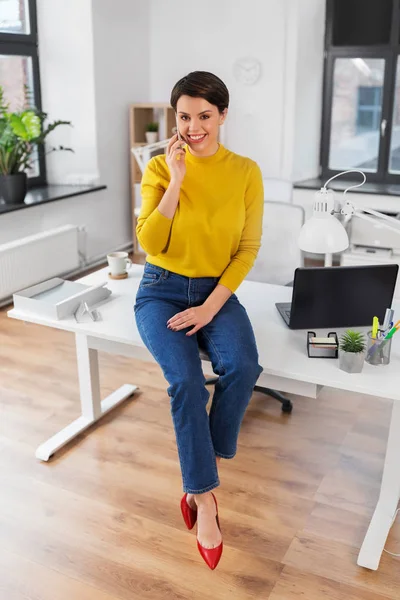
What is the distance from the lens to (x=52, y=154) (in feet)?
15.6

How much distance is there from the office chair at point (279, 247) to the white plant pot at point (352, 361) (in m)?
1.05

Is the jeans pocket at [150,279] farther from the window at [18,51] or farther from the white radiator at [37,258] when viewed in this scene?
the window at [18,51]

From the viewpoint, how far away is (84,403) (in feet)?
8.41

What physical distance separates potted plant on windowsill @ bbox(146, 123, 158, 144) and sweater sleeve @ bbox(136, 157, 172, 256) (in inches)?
122

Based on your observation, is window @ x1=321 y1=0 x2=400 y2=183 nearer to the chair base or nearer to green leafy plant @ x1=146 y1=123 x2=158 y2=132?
green leafy plant @ x1=146 y1=123 x2=158 y2=132

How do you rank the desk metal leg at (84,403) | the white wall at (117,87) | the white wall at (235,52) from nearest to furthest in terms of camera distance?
the desk metal leg at (84,403) < the white wall at (117,87) < the white wall at (235,52)

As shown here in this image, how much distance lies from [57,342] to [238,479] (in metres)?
1.59

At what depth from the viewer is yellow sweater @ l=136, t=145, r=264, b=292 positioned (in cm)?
188

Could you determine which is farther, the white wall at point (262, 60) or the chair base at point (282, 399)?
the white wall at point (262, 60)

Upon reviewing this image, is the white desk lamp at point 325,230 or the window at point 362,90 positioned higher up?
the window at point 362,90

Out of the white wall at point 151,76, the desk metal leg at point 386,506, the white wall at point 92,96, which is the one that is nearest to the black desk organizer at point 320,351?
the desk metal leg at point 386,506

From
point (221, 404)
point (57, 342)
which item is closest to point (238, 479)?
point (221, 404)

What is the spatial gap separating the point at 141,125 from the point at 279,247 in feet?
8.52

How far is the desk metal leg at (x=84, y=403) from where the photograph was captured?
239cm
